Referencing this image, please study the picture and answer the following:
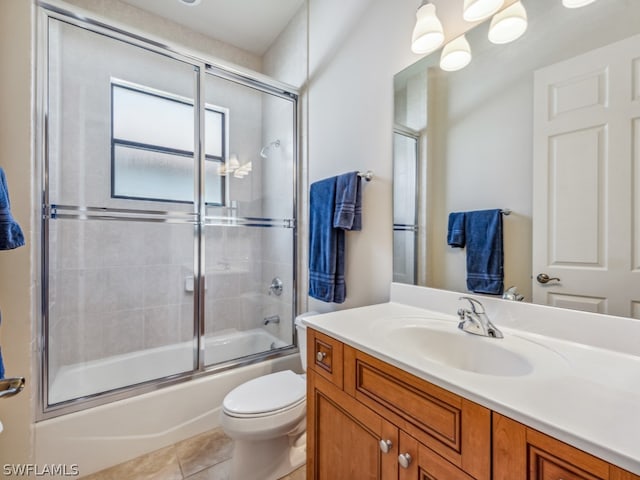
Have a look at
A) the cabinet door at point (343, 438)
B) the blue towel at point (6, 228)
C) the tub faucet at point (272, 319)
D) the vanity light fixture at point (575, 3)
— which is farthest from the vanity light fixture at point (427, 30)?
the tub faucet at point (272, 319)

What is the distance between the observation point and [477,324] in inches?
37.9

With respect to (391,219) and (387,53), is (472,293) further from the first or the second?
(387,53)

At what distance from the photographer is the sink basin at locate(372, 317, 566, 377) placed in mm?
783

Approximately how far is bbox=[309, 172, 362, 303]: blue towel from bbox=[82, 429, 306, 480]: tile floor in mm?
933

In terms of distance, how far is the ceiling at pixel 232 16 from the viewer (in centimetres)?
209

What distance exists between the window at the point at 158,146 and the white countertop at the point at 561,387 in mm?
1773

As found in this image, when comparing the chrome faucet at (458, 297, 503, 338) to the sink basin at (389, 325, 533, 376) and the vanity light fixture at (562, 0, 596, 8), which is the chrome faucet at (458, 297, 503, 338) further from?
the vanity light fixture at (562, 0, 596, 8)

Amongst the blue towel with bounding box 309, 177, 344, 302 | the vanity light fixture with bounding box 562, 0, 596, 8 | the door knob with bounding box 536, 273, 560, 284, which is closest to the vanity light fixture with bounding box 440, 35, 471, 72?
the vanity light fixture with bounding box 562, 0, 596, 8

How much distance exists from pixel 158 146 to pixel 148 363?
159 cm

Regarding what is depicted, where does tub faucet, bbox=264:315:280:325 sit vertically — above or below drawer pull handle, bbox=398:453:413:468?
below

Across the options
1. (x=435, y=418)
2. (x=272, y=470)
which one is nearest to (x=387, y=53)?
(x=435, y=418)

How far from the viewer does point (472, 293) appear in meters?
1.14

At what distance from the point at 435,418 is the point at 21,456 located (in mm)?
1775

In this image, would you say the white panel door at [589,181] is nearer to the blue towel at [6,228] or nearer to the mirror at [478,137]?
the mirror at [478,137]
